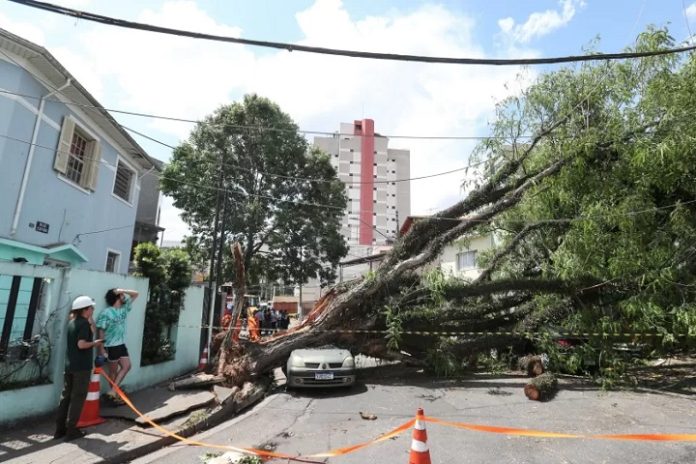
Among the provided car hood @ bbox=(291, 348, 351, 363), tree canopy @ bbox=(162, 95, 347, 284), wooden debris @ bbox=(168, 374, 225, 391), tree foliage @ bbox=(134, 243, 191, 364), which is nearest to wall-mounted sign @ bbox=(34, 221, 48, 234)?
tree foliage @ bbox=(134, 243, 191, 364)

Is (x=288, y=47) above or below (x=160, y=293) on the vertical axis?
above

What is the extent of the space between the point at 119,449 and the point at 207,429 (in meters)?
1.42

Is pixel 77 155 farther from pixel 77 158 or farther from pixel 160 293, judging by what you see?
pixel 160 293

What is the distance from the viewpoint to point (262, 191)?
830 inches

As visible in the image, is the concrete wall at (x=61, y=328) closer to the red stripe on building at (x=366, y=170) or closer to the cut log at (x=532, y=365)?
the cut log at (x=532, y=365)

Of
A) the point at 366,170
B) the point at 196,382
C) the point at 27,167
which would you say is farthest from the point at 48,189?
the point at 366,170

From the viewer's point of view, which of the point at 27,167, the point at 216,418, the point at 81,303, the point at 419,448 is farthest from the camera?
the point at 27,167

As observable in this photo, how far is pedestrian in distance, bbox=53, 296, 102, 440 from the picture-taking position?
475 centimetres

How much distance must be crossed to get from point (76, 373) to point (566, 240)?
8779 mm

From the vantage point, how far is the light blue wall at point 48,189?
850 centimetres

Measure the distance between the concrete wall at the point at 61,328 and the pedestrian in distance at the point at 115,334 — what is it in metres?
0.20

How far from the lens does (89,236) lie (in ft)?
38.5

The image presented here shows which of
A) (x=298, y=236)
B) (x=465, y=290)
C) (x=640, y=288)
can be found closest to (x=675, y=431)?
(x=640, y=288)

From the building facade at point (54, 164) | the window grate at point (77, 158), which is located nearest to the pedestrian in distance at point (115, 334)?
the building facade at point (54, 164)
